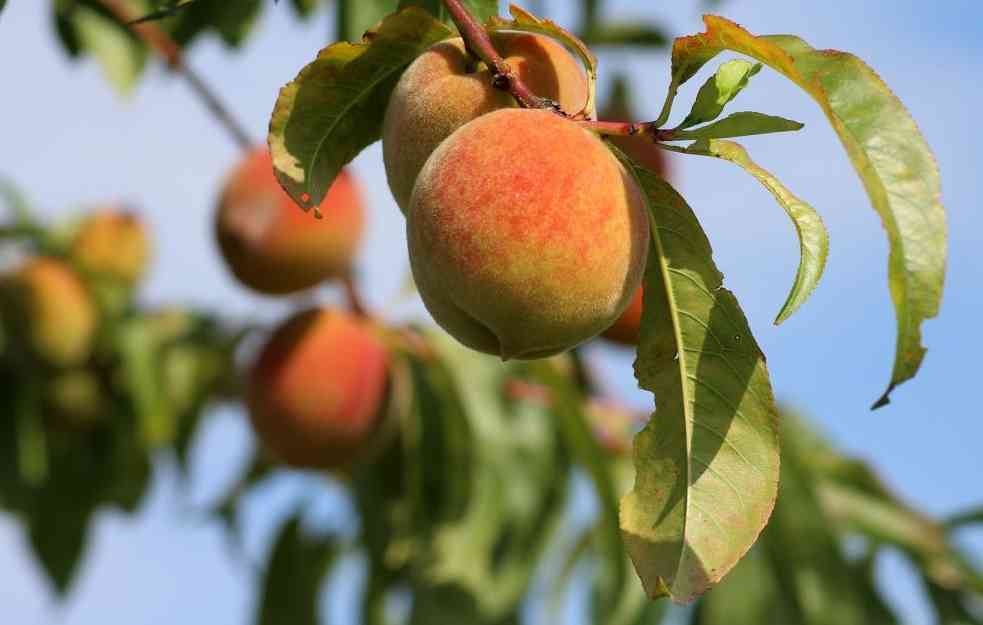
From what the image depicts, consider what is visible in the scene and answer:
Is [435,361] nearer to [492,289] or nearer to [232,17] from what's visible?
[232,17]

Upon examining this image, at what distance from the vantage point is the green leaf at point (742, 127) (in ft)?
3.10

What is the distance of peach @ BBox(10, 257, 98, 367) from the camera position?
8.96 ft

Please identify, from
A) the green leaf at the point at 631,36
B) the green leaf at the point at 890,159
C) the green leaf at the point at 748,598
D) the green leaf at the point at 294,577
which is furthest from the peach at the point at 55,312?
the green leaf at the point at 890,159

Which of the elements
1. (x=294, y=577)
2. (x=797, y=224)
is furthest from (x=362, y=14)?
(x=294, y=577)

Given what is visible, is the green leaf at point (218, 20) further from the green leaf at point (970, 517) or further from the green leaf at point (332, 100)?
the green leaf at point (970, 517)

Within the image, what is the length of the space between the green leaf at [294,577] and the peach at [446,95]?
1.93 meters

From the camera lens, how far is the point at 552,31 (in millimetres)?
1015

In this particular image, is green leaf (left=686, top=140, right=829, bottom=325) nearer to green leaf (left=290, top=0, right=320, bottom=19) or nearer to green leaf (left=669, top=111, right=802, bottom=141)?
green leaf (left=669, top=111, right=802, bottom=141)

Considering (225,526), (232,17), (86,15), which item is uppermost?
(232,17)

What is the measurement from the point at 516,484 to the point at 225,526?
30.0 inches

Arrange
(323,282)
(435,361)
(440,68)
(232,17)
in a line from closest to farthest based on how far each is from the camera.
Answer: (440,68) → (232,17) → (323,282) → (435,361)

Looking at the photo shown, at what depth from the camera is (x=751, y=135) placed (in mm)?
967

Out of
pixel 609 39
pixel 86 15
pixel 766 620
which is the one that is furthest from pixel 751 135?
pixel 609 39

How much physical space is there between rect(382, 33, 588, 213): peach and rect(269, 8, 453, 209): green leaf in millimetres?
32
